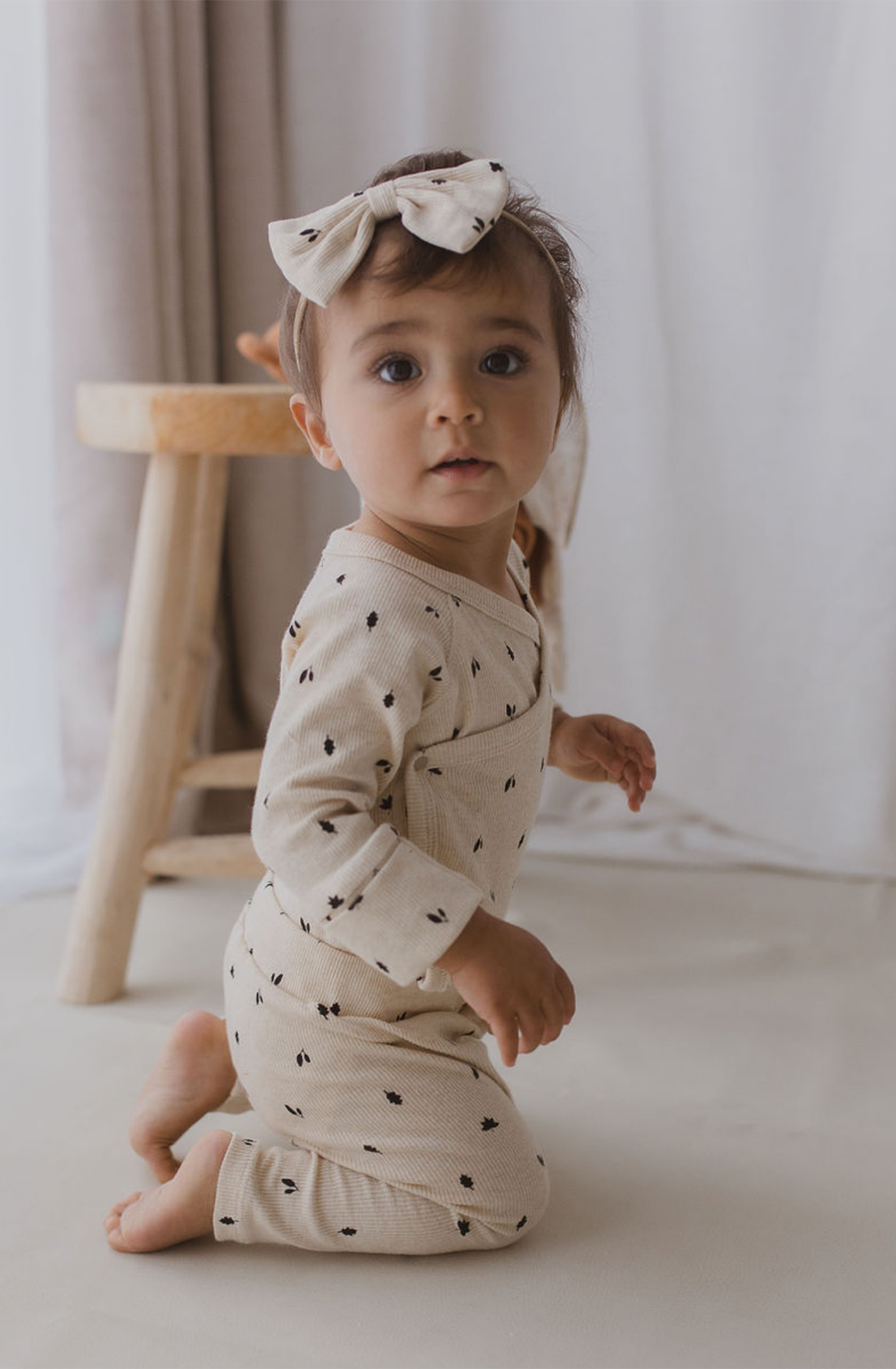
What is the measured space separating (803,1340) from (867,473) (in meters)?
0.93

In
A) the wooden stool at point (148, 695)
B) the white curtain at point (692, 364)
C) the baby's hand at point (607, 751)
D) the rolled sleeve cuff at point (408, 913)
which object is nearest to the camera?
the rolled sleeve cuff at point (408, 913)

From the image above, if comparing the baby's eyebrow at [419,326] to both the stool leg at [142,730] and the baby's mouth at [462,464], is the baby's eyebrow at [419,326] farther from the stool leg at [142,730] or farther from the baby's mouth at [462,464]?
the stool leg at [142,730]

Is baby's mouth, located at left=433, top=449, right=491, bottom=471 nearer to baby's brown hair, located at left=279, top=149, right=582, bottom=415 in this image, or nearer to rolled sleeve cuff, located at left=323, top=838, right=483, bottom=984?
baby's brown hair, located at left=279, top=149, right=582, bottom=415

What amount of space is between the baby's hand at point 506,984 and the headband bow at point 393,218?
0.33 m

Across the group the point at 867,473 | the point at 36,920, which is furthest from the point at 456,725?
the point at 867,473

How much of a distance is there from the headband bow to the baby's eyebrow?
0.09ft

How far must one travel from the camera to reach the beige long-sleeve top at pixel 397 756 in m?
0.71

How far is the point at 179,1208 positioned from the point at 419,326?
0.51 m

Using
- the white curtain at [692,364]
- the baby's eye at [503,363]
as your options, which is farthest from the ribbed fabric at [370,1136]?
the white curtain at [692,364]

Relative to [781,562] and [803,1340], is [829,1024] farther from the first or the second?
[781,562]

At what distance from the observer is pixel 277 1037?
32.2 inches

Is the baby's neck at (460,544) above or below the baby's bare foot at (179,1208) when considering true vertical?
above

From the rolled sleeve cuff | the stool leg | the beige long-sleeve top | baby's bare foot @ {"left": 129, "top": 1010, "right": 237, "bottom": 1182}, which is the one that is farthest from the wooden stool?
the rolled sleeve cuff

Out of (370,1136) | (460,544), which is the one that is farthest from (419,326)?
(370,1136)
